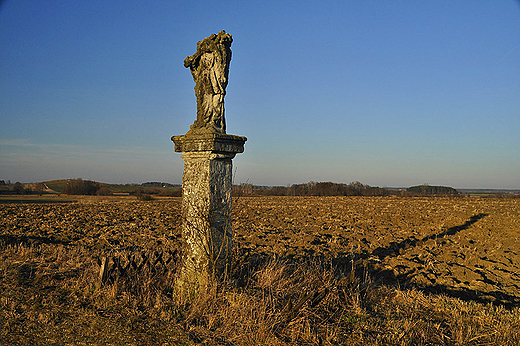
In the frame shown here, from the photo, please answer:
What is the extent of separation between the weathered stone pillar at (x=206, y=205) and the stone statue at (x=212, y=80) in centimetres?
31

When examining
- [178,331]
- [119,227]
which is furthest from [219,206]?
[119,227]

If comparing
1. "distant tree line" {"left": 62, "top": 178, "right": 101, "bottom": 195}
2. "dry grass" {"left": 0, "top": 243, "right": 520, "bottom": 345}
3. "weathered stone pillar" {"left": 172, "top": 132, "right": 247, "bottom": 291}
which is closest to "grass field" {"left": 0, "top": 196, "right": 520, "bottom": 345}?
"dry grass" {"left": 0, "top": 243, "right": 520, "bottom": 345}

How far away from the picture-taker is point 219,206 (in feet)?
16.5

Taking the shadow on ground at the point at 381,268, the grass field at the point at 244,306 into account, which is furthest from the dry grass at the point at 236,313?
the shadow on ground at the point at 381,268

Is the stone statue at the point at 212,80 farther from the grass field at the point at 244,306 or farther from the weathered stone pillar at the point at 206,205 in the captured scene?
the grass field at the point at 244,306

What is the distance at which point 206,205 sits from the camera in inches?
194

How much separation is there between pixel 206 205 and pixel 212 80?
1.94 metres

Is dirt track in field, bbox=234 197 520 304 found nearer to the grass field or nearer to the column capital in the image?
the grass field

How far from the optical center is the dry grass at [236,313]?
378cm

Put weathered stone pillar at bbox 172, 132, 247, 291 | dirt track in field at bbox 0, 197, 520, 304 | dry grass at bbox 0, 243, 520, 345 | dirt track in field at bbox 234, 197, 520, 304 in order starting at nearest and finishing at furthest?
dry grass at bbox 0, 243, 520, 345
weathered stone pillar at bbox 172, 132, 247, 291
dirt track in field at bbox 234, 197, 520, 304
dirt track in field at bbox 0, 197, 520, 304

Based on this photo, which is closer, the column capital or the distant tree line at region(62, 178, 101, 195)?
the column capital

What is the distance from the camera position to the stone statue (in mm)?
5188

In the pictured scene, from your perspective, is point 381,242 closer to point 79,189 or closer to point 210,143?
point 210,143

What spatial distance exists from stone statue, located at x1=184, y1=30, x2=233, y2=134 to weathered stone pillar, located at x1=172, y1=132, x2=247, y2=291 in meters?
0.31
